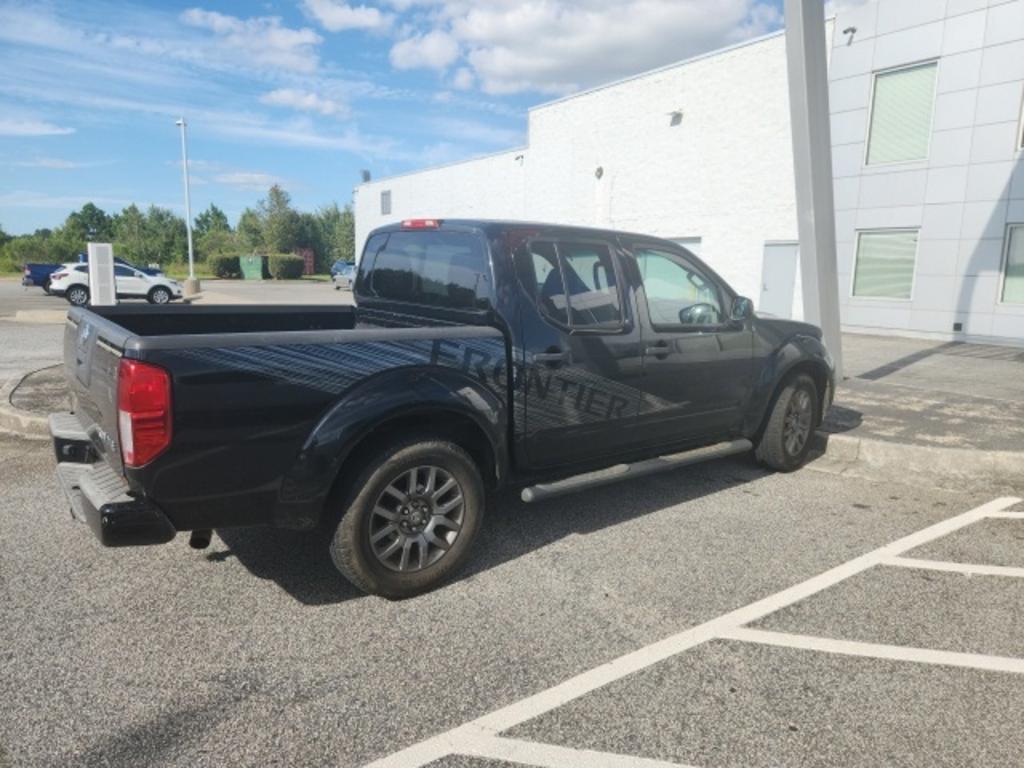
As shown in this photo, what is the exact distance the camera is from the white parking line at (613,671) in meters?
2.50

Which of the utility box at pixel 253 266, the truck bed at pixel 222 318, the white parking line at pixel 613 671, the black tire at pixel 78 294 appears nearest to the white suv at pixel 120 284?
the black tire at pixel 78 294

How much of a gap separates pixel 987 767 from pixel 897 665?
0.65 m

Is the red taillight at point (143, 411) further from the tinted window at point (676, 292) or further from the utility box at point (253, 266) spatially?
the utility box at point (253, 266)

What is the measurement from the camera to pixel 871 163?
1645 cm

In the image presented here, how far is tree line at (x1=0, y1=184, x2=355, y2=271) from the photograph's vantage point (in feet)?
171

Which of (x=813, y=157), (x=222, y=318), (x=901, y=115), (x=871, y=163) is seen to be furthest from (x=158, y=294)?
(x=813, y=157)

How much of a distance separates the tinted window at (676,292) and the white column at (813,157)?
3927 mm

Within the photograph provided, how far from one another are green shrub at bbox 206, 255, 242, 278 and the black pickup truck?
5599 cm

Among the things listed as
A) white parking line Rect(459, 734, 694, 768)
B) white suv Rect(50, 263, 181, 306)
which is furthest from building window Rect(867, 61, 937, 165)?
white suv Rect(50, 263, 181, 306)

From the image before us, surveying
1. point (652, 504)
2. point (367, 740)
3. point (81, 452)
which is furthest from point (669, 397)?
point (81, 452)

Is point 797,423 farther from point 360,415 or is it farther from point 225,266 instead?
point 225,266

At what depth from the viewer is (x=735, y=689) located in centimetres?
289

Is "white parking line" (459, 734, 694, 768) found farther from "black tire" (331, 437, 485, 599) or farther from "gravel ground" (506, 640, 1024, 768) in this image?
"black tire" (331, 437, 485, 599)

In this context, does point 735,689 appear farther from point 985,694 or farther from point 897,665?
Answer: point 985,694
